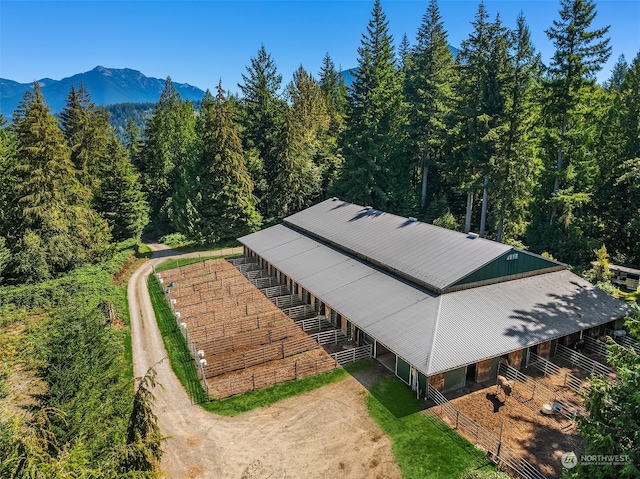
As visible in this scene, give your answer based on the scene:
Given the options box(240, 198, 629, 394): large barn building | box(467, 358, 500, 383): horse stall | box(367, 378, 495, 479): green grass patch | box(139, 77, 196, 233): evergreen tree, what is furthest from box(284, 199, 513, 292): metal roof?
box(139, 77, 196, 233): evergreen tree

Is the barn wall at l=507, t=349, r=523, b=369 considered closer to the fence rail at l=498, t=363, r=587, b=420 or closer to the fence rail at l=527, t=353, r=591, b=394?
the fence rail at l=498, t=363, r=587, b=420

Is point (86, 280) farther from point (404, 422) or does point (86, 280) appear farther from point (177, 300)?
point (404, 422)

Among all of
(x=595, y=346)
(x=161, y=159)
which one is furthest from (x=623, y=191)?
(x=161, y=159)

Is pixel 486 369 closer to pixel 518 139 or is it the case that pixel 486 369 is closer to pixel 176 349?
pixel 176 349

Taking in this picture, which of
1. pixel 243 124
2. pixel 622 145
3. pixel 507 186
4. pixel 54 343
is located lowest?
pixel 54 343

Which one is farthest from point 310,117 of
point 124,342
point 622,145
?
point 124,342

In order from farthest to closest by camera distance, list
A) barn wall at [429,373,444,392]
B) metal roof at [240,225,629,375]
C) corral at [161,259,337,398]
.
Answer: corral at [161,259,337,398] → metal roof at [240,225,629,375] → barn wall at [429,373,444,392]
